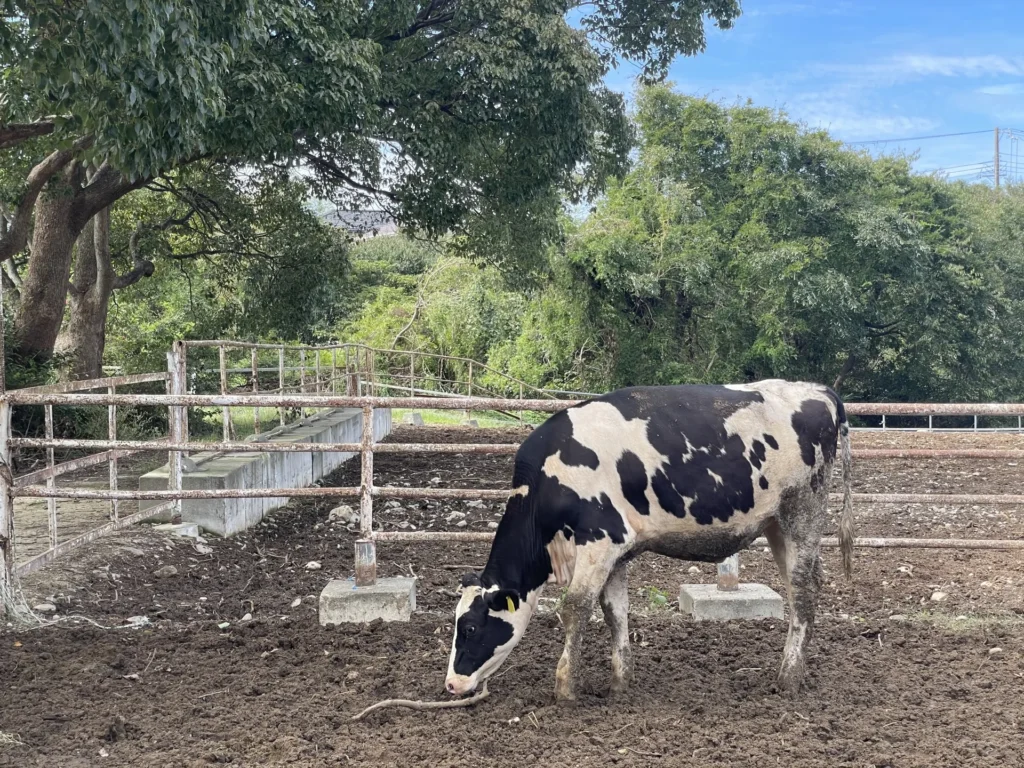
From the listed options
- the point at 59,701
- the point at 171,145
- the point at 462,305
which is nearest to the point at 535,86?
the point at 171,145

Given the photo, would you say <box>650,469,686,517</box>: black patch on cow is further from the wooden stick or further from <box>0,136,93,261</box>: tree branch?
<box>0,136,93,261</box>: tree branch

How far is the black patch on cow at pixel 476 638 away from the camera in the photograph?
3.96m

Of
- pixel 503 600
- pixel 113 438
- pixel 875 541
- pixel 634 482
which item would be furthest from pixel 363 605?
pixel 875 541

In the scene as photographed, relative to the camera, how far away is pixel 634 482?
4.12 metres

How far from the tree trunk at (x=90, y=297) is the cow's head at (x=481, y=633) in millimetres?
11266

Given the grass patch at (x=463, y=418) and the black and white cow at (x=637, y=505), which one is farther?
the grass patch at (x=463, y=418)

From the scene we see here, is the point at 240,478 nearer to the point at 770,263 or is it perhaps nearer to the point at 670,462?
the point at 670,462

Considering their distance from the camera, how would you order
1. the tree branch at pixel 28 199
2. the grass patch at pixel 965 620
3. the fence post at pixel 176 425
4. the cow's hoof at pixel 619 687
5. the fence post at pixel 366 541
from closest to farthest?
the cow's hoof at pixel 619 687 < the grass patch at pixel 965 620 < the fence post at pixel 366 541 < the fence post at pixel 176 425 < the tree branch at pixel 28 199

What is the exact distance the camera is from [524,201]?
11781mm

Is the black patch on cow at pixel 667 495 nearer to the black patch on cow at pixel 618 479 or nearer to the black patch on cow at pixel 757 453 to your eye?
the black patch on cow at pixel 618 479

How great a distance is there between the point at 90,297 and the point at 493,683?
11.9 metres

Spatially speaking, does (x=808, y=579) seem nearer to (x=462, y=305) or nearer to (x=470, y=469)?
(x=470, y=469)

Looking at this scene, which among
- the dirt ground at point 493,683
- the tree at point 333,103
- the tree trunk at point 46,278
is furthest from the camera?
the tree trunk at point 46,278

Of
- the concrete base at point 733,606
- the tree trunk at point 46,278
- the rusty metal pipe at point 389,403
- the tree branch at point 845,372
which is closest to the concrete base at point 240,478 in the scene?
the rusty metal pipe at point 389,403
